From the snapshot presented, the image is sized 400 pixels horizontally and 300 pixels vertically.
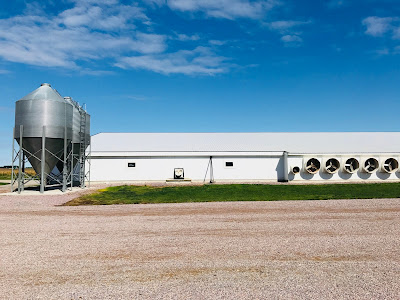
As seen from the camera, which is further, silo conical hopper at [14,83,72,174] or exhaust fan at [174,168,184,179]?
exhaust fan at [174,168,184,179]

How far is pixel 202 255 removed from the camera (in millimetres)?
8172

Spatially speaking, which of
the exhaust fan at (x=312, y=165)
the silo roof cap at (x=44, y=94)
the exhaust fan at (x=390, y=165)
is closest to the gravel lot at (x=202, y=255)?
the silo roof cap at (x=44, y=94)

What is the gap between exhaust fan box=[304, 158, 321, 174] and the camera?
34000 millimetres

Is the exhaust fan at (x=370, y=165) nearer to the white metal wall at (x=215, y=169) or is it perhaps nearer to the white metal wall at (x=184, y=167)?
the white metal wall at (x=215, y=169)

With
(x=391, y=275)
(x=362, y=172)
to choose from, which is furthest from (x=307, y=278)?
(x=362, y=172)

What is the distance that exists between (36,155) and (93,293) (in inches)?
897

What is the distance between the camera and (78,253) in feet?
27.7

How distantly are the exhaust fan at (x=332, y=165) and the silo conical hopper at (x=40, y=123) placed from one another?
25.6 m

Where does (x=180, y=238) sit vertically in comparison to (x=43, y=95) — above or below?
below

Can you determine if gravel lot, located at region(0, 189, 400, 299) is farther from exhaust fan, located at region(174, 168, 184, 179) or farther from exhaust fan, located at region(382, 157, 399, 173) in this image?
exhaust fan, located at region(382, 157, 399, 173)

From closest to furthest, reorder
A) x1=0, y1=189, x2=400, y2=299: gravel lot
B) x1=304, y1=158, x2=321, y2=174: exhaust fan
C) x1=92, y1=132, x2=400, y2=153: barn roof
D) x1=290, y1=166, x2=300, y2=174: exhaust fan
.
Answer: x1=0, y1=189, x2=400, y2=299: gravel lot → x1=290, y1=166, x2=300, y2=174: exhaust fan → x1=304, y1=158, x2=321, y2=174: exhaust fan → x1=92, y1=132, x2=400, y2=153: barn roof

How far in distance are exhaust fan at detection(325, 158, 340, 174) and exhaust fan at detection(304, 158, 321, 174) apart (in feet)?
2.95

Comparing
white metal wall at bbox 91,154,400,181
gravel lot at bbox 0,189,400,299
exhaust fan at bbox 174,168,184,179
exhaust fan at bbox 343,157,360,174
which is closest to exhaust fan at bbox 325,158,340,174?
white metal wall at bbox 91,154,400,181

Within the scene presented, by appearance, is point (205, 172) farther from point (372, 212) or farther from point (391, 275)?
point (391, 275)
